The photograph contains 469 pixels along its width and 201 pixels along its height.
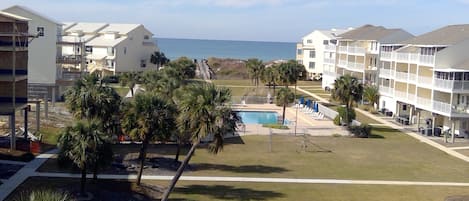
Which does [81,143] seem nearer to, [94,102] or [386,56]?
[94,102]

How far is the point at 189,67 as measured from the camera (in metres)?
98.3

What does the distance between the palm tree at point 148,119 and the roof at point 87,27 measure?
77.9m

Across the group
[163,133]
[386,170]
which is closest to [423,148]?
[386,170]

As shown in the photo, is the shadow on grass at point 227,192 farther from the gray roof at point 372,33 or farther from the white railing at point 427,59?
the gray roof at point 372,33

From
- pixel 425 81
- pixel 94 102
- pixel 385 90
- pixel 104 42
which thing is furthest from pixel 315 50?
pixel 94 102

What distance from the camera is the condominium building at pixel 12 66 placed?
42094mm

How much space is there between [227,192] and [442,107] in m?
31.1

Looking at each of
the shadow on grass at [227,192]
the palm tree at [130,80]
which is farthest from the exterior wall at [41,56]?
the shadow on grass at [227,192]

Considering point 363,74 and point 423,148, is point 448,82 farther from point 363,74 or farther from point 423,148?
point 363,74

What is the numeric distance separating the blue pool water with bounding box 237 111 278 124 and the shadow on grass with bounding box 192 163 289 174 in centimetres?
2467

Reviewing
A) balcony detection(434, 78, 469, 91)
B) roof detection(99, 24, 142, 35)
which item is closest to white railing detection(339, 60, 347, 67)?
balcony detection(434, 78, 469, 91)

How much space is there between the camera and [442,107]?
57.4 meters

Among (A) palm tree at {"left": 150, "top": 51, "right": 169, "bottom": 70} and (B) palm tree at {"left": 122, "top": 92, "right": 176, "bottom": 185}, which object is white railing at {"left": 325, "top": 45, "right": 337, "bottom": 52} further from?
(B) palm tree at {"left": 122, "top": 92, "right": 176, "bottom": 185}

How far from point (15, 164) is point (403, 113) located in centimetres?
4645
